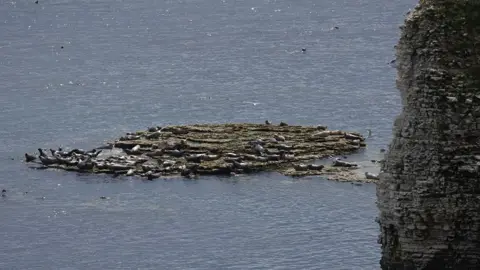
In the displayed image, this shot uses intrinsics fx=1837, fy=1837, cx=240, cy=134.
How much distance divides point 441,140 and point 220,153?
3482 cm

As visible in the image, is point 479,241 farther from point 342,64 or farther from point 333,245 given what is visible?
point 342,64

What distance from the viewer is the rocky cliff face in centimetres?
5778

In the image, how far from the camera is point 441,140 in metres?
58.1

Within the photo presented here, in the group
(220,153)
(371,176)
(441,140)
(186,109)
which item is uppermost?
(441,140)

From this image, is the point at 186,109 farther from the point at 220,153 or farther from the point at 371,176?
the point at 371,176

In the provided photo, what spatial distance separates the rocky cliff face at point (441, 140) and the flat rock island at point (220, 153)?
27987mm

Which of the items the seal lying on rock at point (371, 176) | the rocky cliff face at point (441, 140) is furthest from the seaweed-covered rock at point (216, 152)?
the rocky cliff face at point (441, 140)

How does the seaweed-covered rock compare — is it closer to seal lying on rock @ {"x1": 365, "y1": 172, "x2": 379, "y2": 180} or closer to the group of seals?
the group of seals

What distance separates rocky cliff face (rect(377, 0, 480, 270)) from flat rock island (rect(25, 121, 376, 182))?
Answer: 2799cm

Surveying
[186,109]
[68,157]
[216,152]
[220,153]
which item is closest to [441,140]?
[220,153]

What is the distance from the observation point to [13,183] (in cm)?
9162

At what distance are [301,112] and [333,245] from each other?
105 feet

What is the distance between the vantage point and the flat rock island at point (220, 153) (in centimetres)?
9006

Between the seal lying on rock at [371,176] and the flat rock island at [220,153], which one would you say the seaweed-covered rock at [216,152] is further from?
the seal lying on rock at [371,176]
